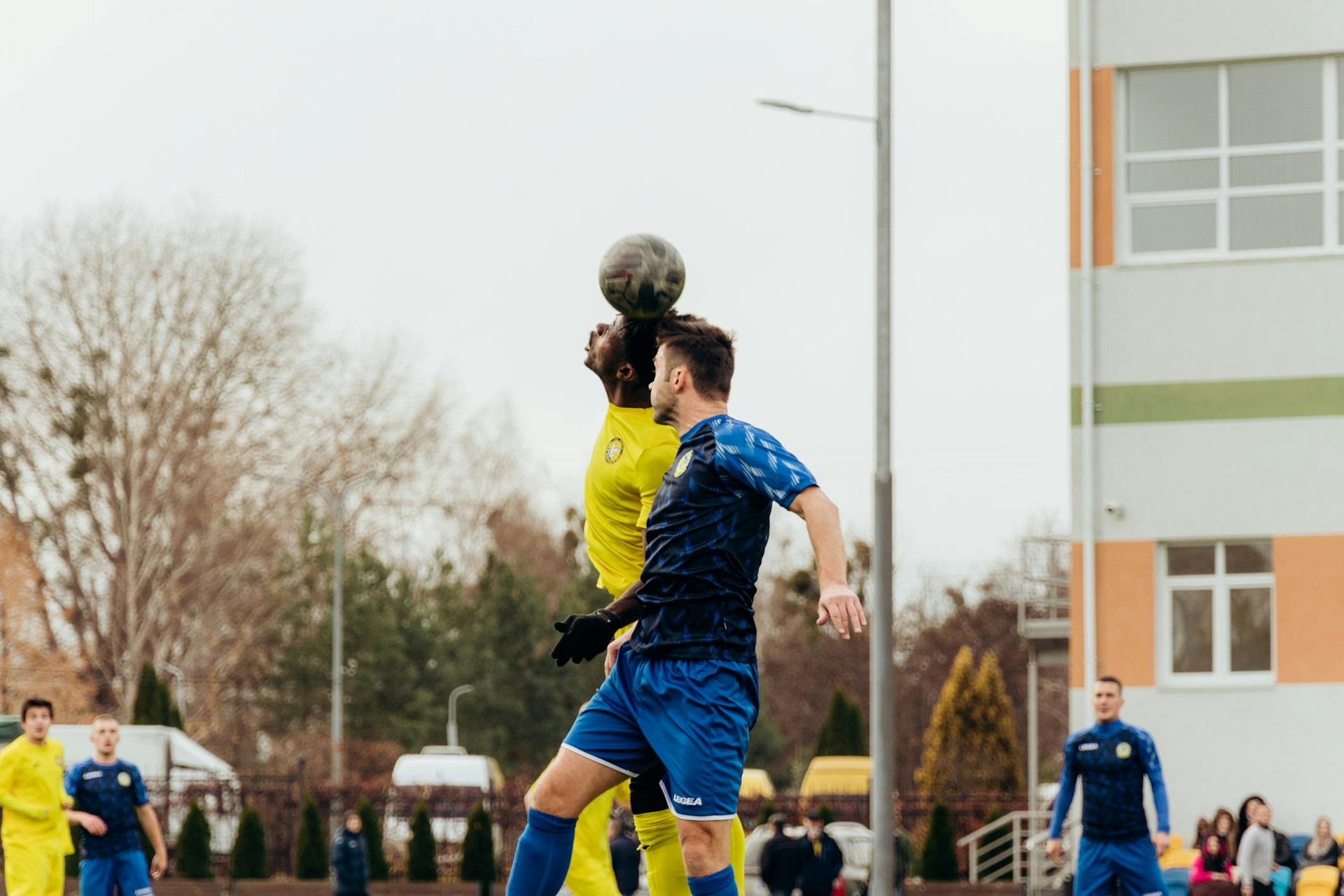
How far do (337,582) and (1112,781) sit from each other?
34.7 m

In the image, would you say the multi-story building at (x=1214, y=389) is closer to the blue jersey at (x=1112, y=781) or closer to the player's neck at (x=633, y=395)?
the blue jersey at (x=1112, y=781)

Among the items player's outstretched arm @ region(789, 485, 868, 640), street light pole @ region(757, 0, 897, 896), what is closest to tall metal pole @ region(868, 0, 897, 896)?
street light pole @ region(757, 0, 897, 896)

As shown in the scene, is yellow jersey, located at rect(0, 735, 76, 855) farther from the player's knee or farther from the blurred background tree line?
the blurred background tree line

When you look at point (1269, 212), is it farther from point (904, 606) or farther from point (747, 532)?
point (904, 606)

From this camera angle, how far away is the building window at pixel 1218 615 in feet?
79.9

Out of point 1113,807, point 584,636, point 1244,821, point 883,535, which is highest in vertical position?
point 883,535

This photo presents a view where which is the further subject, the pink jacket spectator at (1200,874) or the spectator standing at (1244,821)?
the pink jacket spectator at (1200,874)

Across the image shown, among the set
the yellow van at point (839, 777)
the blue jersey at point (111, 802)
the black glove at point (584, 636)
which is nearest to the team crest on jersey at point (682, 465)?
the black glove at point (584, 636)

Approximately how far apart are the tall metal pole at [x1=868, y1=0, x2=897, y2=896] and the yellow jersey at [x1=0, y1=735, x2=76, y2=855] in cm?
842

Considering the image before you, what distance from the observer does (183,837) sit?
34.3m

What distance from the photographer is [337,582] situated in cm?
4534

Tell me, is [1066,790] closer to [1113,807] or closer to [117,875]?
[1113,807]

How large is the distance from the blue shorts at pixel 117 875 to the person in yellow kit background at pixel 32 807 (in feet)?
0.81

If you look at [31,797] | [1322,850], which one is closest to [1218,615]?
[1322,850]
